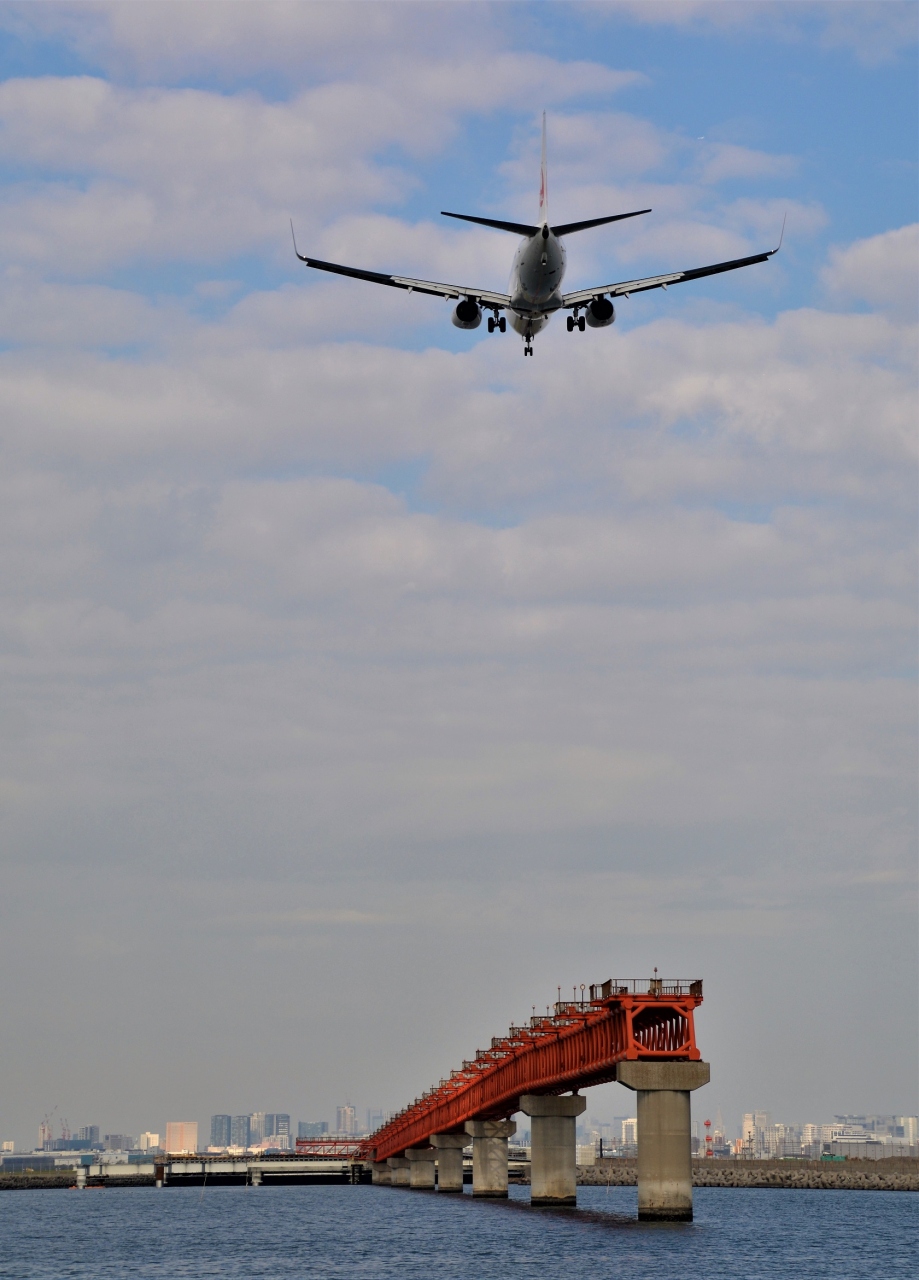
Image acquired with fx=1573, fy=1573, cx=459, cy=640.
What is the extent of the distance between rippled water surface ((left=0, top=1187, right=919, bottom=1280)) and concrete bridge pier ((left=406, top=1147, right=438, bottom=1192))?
1387 inches

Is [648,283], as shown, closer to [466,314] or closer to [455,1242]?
[466,314]

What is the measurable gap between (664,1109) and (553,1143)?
108 feet

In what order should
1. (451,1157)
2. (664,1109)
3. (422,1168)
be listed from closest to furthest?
(664,1109) → (451,1157) → (422,1168)

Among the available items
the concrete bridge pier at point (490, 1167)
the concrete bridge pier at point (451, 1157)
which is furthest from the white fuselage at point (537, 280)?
the concrete bridge pier at point (451, 1157)

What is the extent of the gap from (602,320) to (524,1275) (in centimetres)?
4328

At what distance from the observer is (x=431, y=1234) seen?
102 metres

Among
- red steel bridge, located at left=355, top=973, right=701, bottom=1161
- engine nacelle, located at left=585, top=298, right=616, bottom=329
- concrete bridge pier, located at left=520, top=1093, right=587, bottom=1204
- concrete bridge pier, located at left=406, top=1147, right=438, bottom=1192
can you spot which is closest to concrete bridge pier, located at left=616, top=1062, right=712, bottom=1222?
red steel bridge, located at left=355, top=973, right=701, bottom=1161

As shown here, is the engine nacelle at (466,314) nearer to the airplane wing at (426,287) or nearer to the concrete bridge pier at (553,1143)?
the airplane wing at (426,287)

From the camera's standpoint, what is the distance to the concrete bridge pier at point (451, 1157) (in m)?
163

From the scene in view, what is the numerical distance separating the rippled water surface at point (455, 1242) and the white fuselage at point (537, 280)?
139 feet

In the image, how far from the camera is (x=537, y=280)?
61.0 meters

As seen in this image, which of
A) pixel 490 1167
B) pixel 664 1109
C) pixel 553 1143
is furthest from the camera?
pixel 490 1167

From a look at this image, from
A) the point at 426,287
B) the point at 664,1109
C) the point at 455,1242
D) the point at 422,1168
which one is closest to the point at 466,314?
the point at 426,287

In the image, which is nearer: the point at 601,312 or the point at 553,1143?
the point at 601,312
